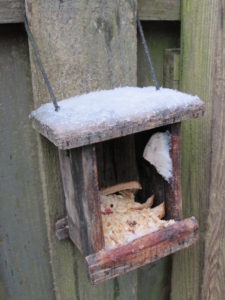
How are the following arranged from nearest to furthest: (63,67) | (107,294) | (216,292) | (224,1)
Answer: (63,67) → (224,1) → (107,294) → (216,292)

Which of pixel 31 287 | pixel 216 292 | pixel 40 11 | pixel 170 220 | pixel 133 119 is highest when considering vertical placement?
pixel 40 11

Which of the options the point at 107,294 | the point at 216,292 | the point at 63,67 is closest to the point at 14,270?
the point at 107,294

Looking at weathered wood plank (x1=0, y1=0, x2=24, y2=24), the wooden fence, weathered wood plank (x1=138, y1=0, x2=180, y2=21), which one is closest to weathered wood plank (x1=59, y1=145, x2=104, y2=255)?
the wooden fence

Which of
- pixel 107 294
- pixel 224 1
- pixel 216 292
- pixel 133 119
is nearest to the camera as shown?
pixel 133 119

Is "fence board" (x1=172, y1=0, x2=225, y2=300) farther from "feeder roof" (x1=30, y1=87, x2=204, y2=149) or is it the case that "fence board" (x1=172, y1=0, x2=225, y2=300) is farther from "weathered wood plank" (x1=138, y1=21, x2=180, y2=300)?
"feeder roof" (x1=30, y1=87, x2=204, y2=149)

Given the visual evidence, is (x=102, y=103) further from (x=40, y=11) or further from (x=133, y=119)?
(x=40, y=11)

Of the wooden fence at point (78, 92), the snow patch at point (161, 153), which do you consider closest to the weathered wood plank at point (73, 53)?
the wooden fence at point (78, 92)

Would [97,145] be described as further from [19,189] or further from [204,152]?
[204,152]
